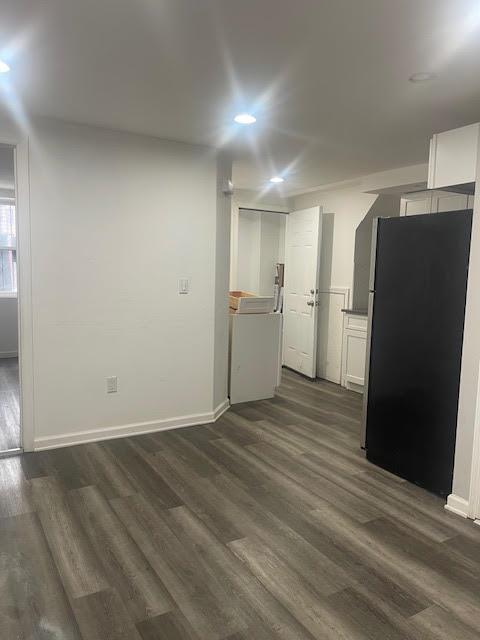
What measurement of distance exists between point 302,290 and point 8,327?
3.99 meters

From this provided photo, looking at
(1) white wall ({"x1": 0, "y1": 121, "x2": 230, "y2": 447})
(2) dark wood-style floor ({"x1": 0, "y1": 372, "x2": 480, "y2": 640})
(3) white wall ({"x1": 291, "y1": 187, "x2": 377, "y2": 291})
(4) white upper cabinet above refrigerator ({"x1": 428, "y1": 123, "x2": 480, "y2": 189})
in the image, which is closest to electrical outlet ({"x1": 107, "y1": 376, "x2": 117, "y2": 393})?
(1) white wall ({"x1": 0, "y1": 121, "x2": 230, "y2": 447})

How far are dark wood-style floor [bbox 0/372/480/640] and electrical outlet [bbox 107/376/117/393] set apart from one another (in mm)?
411

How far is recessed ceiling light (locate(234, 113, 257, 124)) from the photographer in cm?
302

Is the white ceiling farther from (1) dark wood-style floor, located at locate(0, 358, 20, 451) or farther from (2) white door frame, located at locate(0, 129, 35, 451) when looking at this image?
(1) dark wood-style floor, located at locate(0, 358, 20, 451)

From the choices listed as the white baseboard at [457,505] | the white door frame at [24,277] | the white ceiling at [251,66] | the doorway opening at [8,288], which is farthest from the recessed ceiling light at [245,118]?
the doorway opening at [8,288]

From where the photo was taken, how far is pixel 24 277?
128 inches

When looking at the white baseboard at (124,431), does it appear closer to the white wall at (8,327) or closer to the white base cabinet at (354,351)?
the white base cabinet at (354,351)

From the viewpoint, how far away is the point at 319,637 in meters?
1.74

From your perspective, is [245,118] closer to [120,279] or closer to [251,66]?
[251,66]

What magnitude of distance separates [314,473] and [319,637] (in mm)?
1451

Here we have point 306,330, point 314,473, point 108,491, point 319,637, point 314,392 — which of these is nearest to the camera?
point 319,637

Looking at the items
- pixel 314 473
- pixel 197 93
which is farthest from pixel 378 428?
pixel 197 93

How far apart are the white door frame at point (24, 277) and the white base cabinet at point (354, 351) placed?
3338 mm

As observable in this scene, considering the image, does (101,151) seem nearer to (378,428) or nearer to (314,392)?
(378,428)
